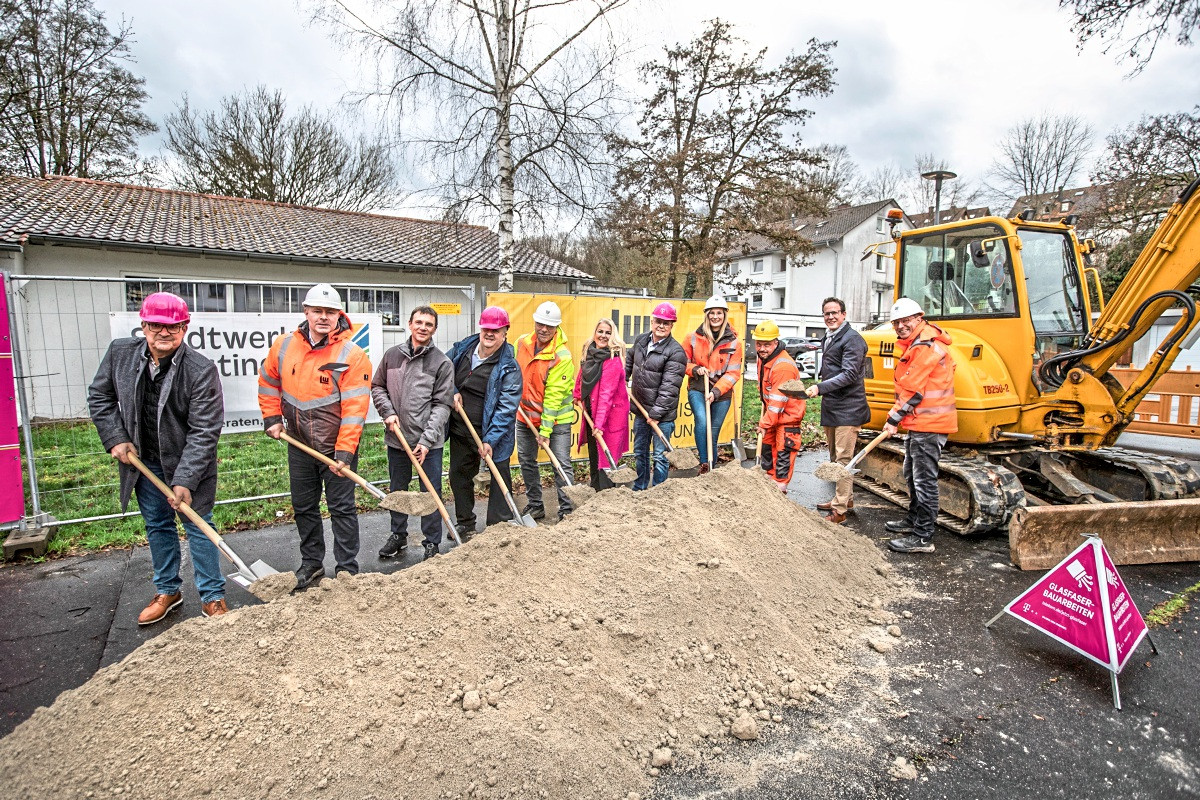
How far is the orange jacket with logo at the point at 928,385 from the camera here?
4930mm

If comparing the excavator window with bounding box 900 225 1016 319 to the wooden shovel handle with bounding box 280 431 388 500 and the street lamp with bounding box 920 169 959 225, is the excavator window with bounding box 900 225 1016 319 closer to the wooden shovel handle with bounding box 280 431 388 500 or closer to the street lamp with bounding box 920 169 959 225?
the street lamp with bounding box 920 169 959 225

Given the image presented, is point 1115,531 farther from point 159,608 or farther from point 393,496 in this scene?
point 159,608

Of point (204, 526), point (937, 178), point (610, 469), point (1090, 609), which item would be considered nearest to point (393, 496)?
point (204, 526)

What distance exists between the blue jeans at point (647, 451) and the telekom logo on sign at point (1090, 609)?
11.0ft

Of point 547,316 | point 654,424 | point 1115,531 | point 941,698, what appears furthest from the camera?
point 654,424

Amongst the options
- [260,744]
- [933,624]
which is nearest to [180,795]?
[260,744]

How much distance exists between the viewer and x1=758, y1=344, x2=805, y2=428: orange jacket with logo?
19.0 ft

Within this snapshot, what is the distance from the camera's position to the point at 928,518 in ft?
16.5

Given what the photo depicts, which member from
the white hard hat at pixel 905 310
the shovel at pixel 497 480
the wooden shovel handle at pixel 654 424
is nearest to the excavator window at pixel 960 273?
the white hard hat at pixel 905 310

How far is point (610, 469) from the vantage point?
5691 mm

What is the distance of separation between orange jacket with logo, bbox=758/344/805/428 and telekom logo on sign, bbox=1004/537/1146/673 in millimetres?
2573

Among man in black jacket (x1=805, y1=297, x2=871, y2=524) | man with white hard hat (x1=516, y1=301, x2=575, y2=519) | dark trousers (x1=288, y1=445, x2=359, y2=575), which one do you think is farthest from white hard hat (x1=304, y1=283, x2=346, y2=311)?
man in black jacket (x1=805, y1=297, x2=871, y2=524)

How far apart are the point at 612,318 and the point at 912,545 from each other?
416cm

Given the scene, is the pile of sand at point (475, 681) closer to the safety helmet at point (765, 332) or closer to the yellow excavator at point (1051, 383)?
the yellow excavator at point (1051, 383)
